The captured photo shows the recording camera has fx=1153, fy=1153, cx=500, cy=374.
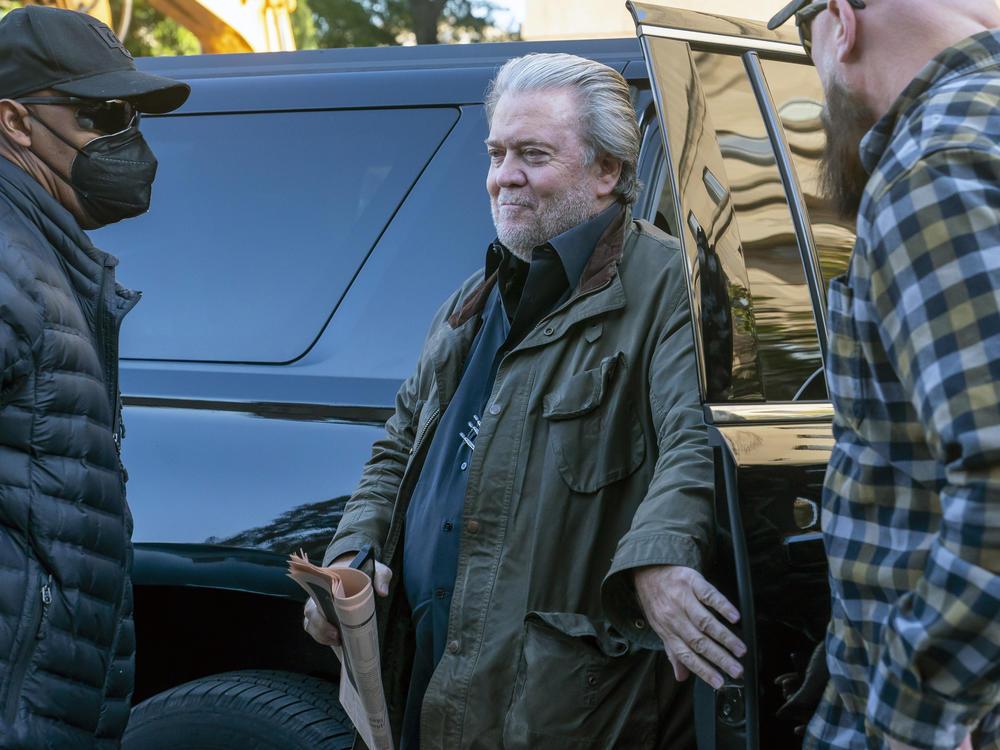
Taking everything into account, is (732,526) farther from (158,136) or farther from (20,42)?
(158,136)

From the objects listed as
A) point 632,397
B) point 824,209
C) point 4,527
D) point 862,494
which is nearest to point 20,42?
point 4,527

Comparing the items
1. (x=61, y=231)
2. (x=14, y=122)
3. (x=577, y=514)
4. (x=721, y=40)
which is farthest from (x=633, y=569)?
(x=14, y=122)

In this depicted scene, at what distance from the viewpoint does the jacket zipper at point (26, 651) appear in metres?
1.83

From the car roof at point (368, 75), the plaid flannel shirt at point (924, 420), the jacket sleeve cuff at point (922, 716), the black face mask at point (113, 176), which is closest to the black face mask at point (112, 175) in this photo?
the black face mask at point (113, 176)

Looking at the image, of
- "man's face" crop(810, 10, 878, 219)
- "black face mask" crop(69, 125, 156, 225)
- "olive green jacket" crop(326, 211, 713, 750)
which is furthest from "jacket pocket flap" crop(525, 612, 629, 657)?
"black face mask" crop(69, 125, 156, 225)

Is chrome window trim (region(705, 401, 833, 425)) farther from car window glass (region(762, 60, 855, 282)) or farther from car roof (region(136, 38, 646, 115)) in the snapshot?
car roof (region(136, 38, 646, 115))

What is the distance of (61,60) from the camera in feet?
7.06

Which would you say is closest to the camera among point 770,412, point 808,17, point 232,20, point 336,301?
point 808,17

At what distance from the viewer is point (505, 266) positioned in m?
2.28

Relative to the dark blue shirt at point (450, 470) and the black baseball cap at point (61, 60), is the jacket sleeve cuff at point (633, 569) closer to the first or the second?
the dark blue shirt at point (450, 470)

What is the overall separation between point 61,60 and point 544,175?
0.93 meters

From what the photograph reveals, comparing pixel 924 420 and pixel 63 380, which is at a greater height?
pixel 924 420

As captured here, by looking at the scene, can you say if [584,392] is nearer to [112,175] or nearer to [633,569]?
[633,569]

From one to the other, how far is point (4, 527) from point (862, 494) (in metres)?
1.31
